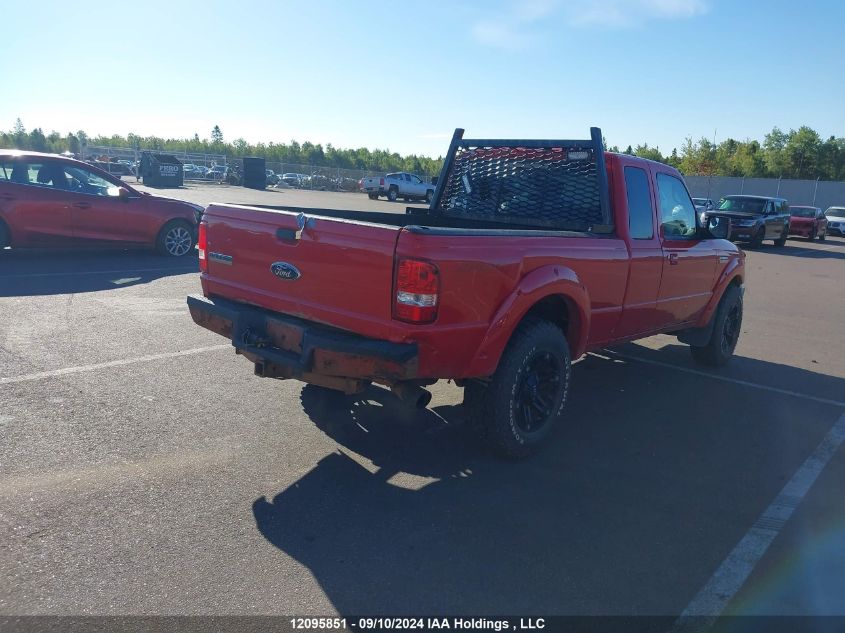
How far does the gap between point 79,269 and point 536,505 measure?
28.7ft

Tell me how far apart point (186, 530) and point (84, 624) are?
751 mm

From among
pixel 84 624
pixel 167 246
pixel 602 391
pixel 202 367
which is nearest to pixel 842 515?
pixel 602 391

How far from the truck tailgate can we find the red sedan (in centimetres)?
3062

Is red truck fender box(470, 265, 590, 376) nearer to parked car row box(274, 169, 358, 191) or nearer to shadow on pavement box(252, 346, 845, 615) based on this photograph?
shadow on pavement box(252, 346, 845, 615)

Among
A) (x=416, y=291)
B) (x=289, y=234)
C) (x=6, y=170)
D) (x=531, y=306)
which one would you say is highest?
(x=6, y=170)

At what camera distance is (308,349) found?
13.0 ft

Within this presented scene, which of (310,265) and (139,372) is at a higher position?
(310,265)

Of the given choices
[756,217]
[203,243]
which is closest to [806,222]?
[756,217]

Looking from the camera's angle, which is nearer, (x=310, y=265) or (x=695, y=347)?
(x=310, y=265)

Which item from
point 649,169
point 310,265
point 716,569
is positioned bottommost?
point 716,569

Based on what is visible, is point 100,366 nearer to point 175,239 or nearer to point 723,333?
point 723,333

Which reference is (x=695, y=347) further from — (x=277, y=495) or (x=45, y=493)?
(x=45, y=493)

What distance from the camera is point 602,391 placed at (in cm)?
634

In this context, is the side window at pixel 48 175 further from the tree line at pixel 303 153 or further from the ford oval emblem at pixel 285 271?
the tree line at pixel 303 153
